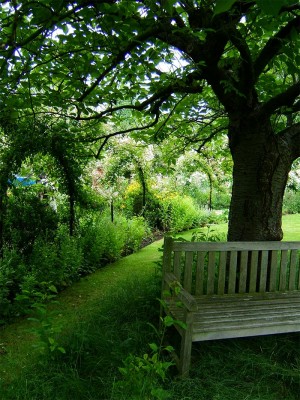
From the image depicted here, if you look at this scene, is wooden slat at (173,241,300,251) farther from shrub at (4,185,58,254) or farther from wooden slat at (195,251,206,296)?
shrub at (4,185,58,254)

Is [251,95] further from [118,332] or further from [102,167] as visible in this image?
[102,167]

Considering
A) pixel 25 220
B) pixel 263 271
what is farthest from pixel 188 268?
pixel 25 220

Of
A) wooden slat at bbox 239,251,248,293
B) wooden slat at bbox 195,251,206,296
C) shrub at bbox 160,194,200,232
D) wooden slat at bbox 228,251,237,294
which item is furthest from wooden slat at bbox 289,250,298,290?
shrub at bbox 160,194,200,232

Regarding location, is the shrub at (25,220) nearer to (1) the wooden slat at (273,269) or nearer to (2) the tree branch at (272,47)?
(1) the wooden slat at (273,269)

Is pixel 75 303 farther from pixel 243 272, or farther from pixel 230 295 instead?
pixel 243 272

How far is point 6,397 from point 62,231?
3.96m

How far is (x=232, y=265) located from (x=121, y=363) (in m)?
1.57

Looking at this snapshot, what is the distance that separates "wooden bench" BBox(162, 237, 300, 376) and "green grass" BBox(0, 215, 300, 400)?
0.28 metres

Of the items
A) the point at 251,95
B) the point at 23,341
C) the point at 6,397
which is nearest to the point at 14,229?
the point at 23,341

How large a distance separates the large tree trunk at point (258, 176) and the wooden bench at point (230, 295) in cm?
32

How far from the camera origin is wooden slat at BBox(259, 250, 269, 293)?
154 inches

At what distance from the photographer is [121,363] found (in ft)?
9.79

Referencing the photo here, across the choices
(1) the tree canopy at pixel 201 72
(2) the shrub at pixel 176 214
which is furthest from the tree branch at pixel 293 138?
(2) the shrub at pixel 176 214

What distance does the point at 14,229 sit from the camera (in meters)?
5.38
